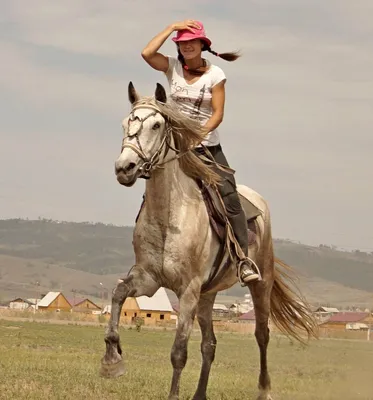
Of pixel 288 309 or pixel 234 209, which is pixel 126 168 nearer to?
pixel 234 209

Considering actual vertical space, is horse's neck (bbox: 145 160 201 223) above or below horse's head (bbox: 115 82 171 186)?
below

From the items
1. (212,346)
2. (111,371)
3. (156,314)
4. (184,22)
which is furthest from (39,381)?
(156,314)

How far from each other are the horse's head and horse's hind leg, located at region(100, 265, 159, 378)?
129 centimetres

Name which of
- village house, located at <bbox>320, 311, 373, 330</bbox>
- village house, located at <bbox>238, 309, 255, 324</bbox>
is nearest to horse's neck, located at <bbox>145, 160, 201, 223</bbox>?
village house, located at <bbox>238, 309, 255, 324</bbox>

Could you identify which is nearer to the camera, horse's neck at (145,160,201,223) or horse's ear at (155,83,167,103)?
horse's ear at (155,83,167,103)

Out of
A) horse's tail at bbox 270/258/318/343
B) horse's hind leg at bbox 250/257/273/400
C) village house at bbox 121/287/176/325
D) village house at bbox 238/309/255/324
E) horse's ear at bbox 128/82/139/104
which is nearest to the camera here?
horse's ear at bbox 128/82/139/104

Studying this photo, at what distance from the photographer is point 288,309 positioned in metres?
15.5

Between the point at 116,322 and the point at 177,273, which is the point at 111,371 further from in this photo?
the point at 177,273

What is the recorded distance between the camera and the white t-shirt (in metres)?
11.7

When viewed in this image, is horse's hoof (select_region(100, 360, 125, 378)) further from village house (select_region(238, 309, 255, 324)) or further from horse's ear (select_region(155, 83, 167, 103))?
village house (select_region(238, 309, 255, 324))

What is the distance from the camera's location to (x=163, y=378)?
16.4 metres

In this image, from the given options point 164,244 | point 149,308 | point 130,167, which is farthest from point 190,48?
point 149,308

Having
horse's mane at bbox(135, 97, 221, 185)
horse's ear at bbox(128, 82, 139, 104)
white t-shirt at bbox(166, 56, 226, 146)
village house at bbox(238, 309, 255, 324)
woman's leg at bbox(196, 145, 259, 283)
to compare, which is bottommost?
village house at bbox(238, 309, 255, 324)

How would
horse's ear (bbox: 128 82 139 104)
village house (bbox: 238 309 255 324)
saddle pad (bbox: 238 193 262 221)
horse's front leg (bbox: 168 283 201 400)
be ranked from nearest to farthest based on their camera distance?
horse's front leg (bbox: 168 283 201 400) → horse's ear (bbox: 128 82 139 104) → saddle pad (bbox: 238 193 262 221) → village house (bbox: 238 309 255 324)
